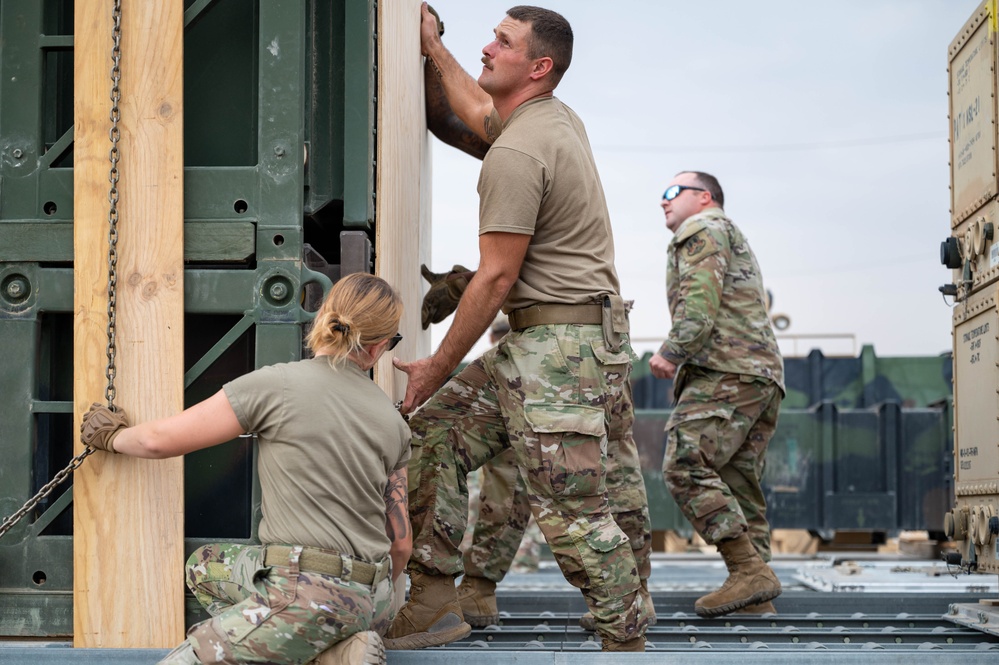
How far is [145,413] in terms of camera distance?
3.83 m

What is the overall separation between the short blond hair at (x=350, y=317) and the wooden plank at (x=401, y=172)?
32.0 inches

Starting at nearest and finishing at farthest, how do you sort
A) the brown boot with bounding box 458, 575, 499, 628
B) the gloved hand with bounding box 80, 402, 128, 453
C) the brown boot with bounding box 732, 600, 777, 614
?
the gloved hand with bounding box 80, 402, 128, 453, the brown boot with bounding box 458, 575, 499, 628, the brown boot with bounding box 732, 600, 777, 614

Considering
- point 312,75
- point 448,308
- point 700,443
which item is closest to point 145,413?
point 312,75

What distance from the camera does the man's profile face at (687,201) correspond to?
5965mm

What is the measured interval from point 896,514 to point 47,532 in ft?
28.3

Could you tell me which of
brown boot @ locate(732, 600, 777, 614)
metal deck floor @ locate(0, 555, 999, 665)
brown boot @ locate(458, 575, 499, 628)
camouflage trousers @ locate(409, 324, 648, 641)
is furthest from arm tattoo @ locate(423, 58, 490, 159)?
brown boot @ locate(732, 600, 777, 614)

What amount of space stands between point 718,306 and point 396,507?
8.08ft

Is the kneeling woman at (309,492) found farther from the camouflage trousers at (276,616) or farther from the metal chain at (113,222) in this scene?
the metal chain at (113,222)

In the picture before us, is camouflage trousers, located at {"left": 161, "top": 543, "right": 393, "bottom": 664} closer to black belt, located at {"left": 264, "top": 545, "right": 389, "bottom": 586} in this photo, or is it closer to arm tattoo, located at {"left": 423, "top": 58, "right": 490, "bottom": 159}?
black belt, located at {"left": 264, "top": 545, "right": 389, "bottom": 586}

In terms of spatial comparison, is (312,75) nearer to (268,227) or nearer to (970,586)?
(268,227)

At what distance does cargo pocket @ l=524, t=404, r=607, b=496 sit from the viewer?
12.6 ft

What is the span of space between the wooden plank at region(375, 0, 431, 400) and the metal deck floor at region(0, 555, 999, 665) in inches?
42.1

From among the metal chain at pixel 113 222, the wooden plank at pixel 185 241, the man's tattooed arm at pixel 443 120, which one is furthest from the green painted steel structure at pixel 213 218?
the man's tattooed arm at pixel 443 120

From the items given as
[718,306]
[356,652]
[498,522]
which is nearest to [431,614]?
[498,522]
